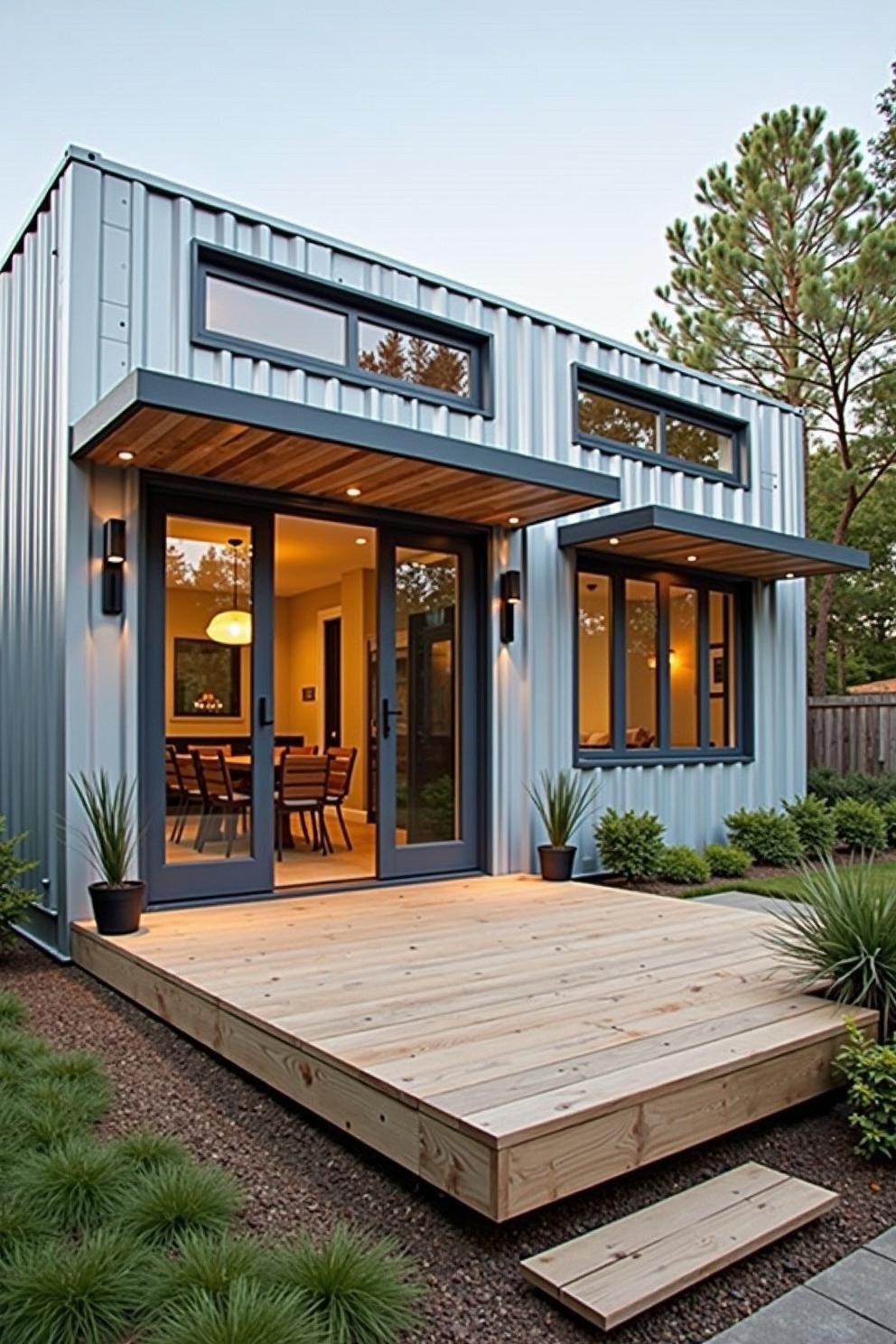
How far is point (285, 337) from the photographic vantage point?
5.64m

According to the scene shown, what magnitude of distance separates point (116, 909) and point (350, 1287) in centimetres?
291

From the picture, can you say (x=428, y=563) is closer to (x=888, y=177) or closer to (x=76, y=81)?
(x=76, y=81)

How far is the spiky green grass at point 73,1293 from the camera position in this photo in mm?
1813

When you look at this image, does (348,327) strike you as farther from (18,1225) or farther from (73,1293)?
(73,1293)

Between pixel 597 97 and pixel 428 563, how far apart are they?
6.75 metres

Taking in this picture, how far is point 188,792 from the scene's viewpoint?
209 inches

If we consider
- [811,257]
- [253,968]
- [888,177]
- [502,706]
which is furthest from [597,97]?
[253,968]

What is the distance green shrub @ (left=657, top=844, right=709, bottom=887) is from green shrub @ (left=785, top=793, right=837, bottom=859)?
162 cm

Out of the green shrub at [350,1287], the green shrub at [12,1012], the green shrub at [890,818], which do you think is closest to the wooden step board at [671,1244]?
the green shrub at [350,1287]

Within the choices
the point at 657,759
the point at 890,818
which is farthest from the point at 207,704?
the point at 890,818

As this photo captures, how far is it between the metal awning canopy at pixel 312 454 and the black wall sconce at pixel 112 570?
13.5 inches

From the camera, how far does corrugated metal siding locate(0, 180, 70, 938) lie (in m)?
4.93

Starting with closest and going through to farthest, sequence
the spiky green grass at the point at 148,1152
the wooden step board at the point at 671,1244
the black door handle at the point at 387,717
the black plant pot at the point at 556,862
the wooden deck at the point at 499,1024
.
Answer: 1. the wooden step board at the point at 671,1244
2. the wooden deck at the point at 499,1024
3. the spiky green grass at the point at 148,1152
4. the black door handle at the point at 387,717
5. the black plant pot at the point at 556,862

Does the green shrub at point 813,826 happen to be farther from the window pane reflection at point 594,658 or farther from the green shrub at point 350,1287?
the green shrub at point 350,1287
